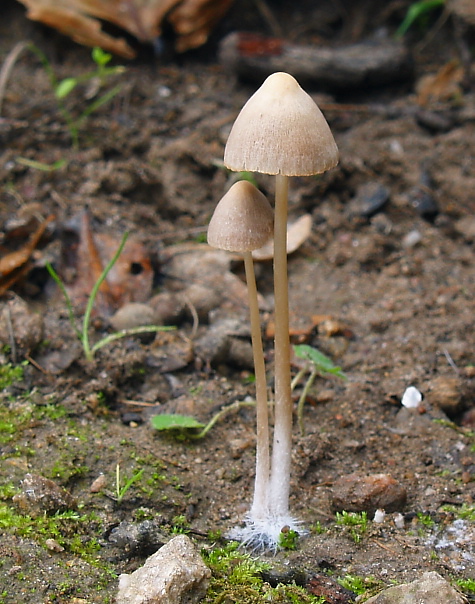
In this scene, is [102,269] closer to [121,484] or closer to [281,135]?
[121,484]

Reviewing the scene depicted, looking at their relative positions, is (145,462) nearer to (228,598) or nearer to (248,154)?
(228,598)

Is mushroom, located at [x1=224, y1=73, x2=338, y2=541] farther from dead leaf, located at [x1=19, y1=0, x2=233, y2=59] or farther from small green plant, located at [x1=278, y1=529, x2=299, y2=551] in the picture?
dead leaf, located at [x1=19, y1=0, x2=233, y2=59]

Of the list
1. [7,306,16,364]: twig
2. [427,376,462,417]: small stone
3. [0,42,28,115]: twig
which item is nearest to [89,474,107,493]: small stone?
[7,306,16,364]: twig

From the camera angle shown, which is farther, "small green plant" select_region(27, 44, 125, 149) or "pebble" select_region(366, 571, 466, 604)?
"small green plant" select_region(27, 44, 125, 149)

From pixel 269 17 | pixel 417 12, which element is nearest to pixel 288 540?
pixel 417 12

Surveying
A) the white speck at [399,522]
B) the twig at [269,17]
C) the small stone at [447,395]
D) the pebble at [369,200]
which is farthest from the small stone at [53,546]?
the twig at [269,17]

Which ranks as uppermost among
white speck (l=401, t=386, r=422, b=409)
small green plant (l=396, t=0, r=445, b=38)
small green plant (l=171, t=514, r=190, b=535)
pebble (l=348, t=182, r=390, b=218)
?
small green plant (l=396, t=0, r=445, b=38)

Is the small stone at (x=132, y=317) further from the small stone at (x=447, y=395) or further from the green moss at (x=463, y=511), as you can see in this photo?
the green moss at (x=463, y=511)
